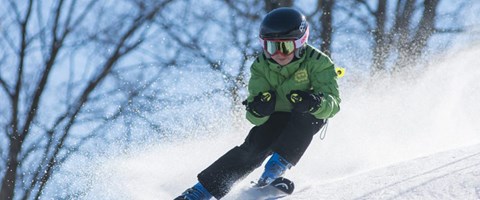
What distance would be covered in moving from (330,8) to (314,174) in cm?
872

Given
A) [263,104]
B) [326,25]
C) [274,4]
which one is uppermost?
[274,4]

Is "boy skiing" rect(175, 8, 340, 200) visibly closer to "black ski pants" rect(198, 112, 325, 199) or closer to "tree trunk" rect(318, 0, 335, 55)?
"black ski pants" rect(198, 112, 325, 199)

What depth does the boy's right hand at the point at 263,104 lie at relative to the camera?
376 cm

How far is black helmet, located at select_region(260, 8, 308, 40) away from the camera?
387 centimetres

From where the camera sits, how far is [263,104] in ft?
12.3

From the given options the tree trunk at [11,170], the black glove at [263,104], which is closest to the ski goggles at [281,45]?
the black glove at [263,104]

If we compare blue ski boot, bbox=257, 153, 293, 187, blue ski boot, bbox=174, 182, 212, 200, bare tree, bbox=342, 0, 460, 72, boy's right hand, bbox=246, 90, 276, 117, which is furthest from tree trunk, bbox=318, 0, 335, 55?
blue ski boot, bbox=174, 182, 212, 200

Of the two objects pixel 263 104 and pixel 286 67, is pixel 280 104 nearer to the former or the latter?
pixel 286 67

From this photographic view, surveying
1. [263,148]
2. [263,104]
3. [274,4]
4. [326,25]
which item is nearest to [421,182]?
[263,104]

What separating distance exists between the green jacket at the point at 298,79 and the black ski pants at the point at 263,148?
3.2 inches

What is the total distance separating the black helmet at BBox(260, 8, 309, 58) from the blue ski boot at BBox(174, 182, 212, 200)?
3.36 feet

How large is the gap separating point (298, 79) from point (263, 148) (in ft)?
1.73

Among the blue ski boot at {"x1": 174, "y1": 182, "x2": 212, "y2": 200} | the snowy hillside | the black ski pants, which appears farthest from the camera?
the black ski pants

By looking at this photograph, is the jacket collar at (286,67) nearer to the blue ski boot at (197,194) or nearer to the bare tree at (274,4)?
the blue ski boot at (197,194)
